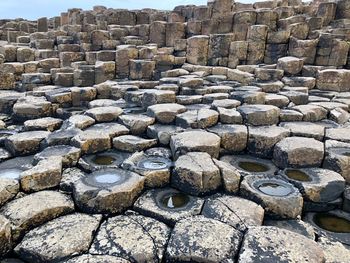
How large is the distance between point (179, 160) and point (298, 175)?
1.96 m

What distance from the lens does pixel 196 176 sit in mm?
4137

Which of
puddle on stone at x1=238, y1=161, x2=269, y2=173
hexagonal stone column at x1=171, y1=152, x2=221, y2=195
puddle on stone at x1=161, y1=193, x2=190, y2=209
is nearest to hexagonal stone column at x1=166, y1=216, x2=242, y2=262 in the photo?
puddle on stone at x1=161, y1=193, x2=190, y2=209

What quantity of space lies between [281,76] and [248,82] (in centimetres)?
123

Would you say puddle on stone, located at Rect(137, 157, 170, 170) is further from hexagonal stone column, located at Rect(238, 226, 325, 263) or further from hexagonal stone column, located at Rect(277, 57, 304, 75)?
hexagonal stone column, located at Rect(277, 57, 304, 75)

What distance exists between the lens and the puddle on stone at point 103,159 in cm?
498

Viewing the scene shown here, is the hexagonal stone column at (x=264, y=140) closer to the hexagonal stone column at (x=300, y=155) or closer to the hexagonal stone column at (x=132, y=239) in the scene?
the hexagonal stone column at (x=300, y=155)

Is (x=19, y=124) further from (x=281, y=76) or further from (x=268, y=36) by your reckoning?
(x=268, y=36)

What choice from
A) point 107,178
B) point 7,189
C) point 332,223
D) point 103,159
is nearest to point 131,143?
point 103,159

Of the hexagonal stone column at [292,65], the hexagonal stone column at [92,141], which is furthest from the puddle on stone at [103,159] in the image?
the hexagonal stone column at [292,65]

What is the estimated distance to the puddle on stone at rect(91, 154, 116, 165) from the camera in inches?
196

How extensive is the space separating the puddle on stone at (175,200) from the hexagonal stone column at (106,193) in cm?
40

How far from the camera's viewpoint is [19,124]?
6.78m

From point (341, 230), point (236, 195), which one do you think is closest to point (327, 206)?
point (341, 230)

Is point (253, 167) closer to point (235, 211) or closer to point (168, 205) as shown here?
point (235, 211)
